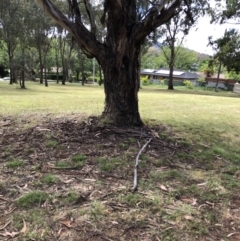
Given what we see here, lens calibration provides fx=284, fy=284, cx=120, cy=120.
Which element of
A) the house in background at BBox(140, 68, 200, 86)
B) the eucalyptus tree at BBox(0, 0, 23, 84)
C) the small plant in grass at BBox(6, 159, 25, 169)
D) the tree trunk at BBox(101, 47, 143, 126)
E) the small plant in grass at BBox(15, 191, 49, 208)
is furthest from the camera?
the house in background at BBox(140, 68, 200, 86)

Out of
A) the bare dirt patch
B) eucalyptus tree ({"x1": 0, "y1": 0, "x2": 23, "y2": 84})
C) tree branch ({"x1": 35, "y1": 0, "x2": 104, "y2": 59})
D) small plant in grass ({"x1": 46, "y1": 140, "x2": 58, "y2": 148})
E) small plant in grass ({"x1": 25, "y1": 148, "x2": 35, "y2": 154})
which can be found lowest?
the bare dirt patch

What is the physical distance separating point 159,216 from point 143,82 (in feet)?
154

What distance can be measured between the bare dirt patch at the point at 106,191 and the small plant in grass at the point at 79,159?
1 centimetres

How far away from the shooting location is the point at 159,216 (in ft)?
8.53

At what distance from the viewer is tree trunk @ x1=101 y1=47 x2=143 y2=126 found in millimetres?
5012

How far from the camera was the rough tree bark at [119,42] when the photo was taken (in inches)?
192

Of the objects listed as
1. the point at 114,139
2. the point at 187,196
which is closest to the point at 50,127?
the point at 114,139

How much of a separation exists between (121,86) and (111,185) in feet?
7.70

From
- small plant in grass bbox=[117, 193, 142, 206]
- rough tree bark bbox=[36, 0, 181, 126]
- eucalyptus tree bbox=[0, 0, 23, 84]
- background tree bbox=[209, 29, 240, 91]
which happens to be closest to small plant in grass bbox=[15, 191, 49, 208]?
small plant in grass bbox=[117, 193, 142, 206]

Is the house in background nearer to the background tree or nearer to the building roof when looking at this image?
the building roof

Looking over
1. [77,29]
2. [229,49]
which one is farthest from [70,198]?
[229,49]

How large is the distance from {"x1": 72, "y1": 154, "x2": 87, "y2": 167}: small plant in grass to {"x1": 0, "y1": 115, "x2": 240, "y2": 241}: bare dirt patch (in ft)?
0.04

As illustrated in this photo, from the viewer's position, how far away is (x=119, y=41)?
4898 millimetres

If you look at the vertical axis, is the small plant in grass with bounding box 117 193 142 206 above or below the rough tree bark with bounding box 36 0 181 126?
below
